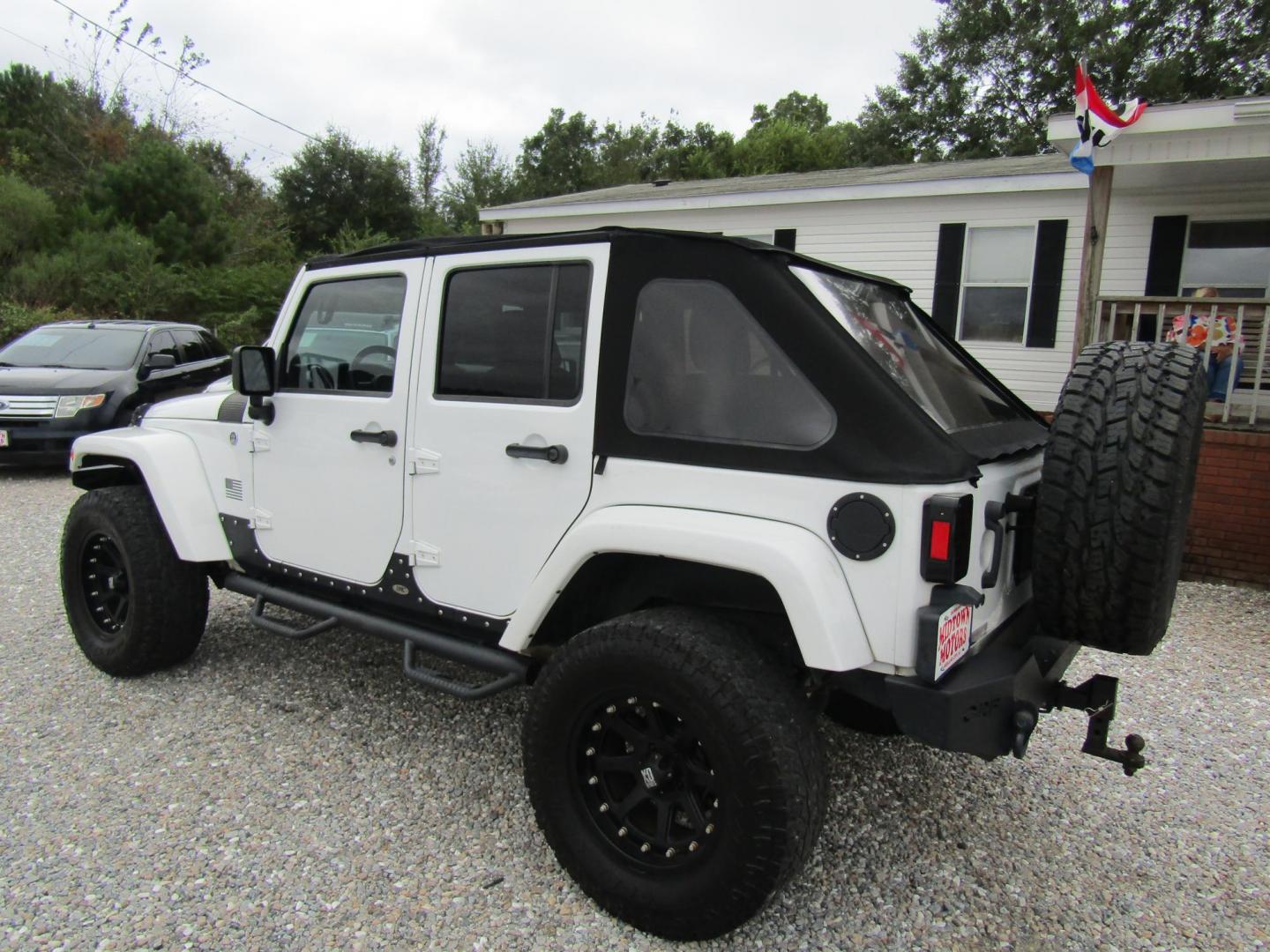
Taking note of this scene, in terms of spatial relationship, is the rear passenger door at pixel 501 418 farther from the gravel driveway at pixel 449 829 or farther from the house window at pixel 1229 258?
the house window at pixel 1229 258

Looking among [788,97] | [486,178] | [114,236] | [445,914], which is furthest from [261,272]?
[788,97]

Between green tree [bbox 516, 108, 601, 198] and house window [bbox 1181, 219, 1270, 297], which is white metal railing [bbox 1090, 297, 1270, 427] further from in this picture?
green tree [bbox 516, 108, 601, 198]

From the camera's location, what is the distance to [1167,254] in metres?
9.13

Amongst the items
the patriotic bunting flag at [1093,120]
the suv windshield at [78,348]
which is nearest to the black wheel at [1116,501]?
the patriotic bunting flag at [1093,120]

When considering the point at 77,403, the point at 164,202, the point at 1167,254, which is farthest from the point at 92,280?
the point at 1167,254

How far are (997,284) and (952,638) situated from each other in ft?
31.2

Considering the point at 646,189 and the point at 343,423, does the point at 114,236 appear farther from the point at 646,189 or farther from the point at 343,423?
the point at 343,423

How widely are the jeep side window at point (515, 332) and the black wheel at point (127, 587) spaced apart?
5.73ft

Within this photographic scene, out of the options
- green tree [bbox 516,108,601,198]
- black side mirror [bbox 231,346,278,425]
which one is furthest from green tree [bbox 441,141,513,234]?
black side mirror [bbox 231,346,278,425]

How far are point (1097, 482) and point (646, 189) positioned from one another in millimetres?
14226

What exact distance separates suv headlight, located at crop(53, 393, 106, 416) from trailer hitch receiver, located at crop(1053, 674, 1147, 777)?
9.20 meters

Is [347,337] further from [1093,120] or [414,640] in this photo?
[1093,120]

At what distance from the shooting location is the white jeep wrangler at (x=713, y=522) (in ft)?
6.64

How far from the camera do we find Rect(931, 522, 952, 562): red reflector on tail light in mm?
1945
